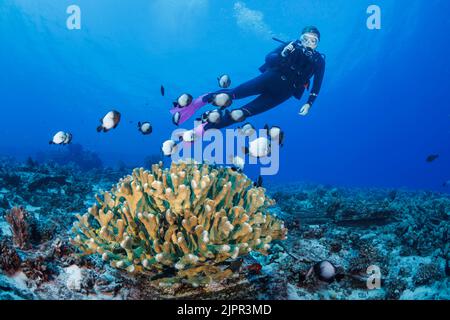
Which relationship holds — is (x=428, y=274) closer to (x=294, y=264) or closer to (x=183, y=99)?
(x=294, y=264)

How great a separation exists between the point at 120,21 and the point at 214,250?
8513cm

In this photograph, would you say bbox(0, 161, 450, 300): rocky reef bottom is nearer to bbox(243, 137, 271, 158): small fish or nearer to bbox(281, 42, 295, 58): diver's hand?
bbox(243, 137, 271, 158): small fish

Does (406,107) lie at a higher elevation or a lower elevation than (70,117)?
lower

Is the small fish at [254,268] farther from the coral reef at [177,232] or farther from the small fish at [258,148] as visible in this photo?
the small fish at [258,148]

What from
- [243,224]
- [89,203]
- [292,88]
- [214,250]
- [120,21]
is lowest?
[214,250]

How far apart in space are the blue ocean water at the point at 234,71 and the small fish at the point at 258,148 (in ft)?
120

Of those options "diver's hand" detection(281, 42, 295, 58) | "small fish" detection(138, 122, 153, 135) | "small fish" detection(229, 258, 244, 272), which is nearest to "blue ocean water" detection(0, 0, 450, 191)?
"diver's hand" detection(281, 42, 295, 58)

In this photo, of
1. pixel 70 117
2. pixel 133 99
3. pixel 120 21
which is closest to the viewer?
pixel 120 21

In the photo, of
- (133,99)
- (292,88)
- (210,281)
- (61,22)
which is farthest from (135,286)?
(133,99)

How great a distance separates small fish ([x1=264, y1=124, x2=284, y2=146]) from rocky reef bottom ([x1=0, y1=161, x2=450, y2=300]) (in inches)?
72.5

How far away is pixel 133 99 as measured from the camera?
107 meters

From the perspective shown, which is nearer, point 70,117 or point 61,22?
point 61,22

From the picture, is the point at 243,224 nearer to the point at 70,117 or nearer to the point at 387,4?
A: the point at 387,4

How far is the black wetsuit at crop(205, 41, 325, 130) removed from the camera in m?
9.27
